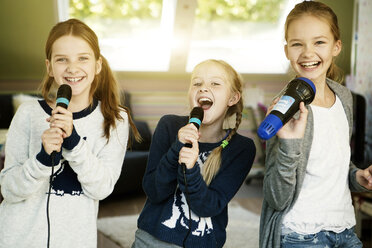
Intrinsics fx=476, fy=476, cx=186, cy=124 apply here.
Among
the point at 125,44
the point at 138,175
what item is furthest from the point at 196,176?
the point at 125,44

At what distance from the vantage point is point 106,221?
11.2 feet

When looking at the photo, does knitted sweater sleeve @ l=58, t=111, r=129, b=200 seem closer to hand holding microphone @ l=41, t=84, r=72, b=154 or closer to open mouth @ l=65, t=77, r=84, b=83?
hand holding microphone @ l=41, t=84, r=72, b=154

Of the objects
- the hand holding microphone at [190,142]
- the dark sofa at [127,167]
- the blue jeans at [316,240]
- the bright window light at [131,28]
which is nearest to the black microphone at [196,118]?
the hand holding microphone at [190,142]

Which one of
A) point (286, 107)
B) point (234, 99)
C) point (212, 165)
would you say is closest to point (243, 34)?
point (234, 99)

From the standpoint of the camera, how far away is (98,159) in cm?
150

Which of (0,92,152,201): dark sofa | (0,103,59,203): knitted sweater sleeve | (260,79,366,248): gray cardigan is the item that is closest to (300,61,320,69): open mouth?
(260,79,366,248): gray cardigan

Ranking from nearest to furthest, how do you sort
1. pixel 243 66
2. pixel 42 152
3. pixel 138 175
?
pixel 42 152 < pixel 138 175 < pixel 243 66

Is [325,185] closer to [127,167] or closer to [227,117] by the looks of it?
[227,117]

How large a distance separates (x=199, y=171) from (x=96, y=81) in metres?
0.53

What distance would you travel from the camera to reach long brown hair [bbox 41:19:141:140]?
1.53m

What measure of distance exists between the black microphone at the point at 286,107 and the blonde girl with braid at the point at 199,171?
0.74 ft

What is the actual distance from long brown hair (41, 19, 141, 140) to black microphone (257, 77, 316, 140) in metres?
0.58

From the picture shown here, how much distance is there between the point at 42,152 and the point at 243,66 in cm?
423

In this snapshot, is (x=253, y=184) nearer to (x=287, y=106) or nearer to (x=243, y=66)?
(x=243, y=66)
